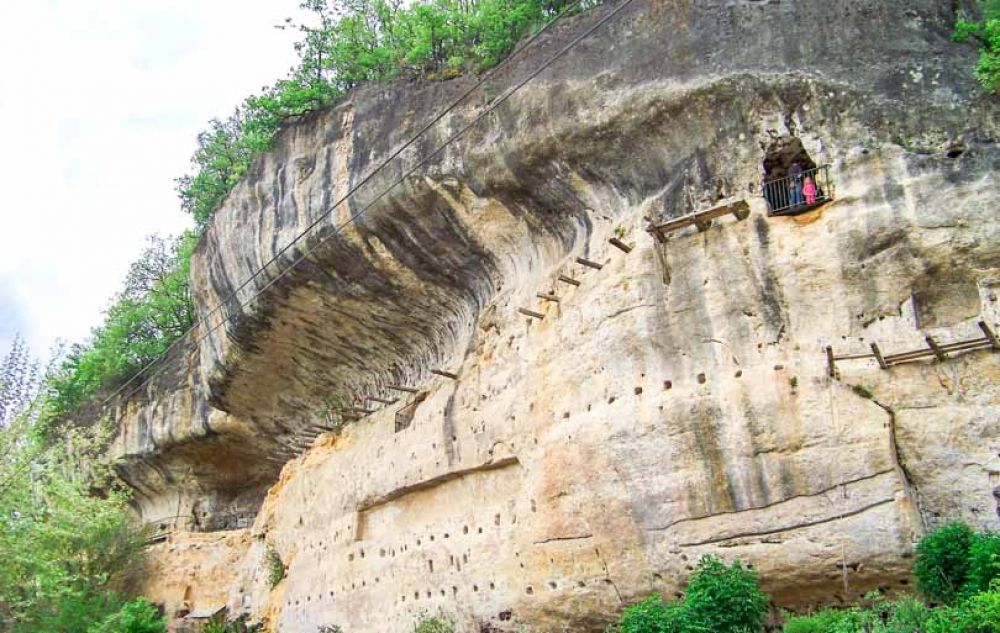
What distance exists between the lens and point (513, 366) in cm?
1266

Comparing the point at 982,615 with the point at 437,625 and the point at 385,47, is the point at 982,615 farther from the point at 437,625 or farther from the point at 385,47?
the point at 385,47

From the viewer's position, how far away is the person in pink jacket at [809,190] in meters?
10.6

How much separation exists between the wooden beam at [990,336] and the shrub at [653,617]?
382 cm

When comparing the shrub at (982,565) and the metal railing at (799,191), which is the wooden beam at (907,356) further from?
the shrub at (982,565)

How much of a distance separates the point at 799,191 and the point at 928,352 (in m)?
2.22

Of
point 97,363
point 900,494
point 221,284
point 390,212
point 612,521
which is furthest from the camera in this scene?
point 97,363

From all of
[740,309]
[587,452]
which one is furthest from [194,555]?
[740,309]

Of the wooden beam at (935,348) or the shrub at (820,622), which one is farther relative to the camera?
the wooden beam at (935,348)

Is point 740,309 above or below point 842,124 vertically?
below

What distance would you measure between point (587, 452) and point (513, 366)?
208cm

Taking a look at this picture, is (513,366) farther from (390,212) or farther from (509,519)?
(390,212)

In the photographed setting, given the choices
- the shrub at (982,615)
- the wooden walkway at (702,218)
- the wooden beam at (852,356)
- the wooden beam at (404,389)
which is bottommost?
the shrub at (982,615)

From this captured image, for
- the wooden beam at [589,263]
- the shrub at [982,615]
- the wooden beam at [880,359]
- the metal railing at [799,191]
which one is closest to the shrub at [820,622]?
the shrub at [982,615]

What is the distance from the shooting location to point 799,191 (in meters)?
10.8
